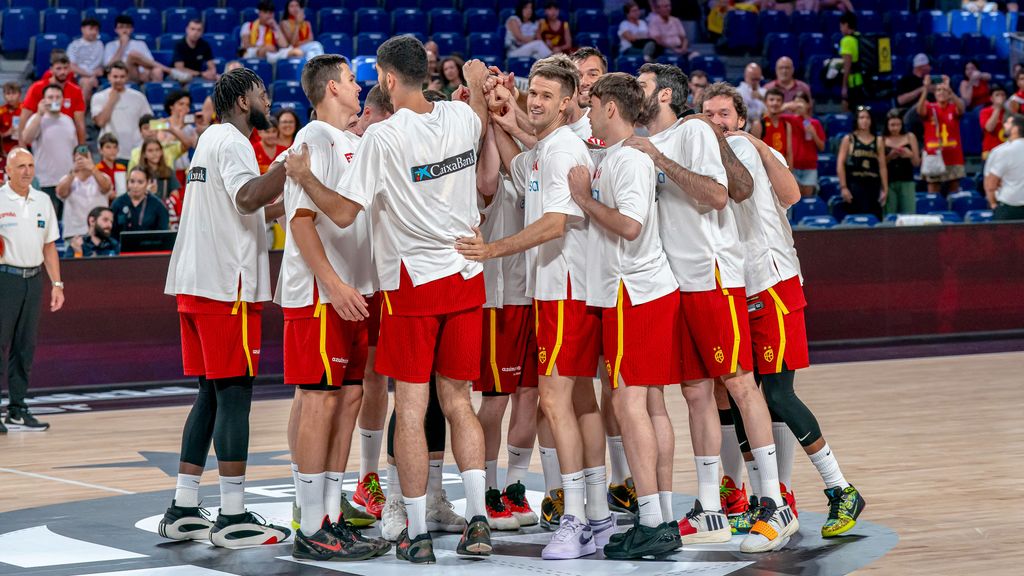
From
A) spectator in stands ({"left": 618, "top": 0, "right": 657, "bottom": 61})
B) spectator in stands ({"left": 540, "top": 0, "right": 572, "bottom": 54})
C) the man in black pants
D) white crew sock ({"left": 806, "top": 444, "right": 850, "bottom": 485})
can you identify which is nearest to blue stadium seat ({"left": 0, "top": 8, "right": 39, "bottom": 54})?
spectator in stands ({"left": 540, "top": 0, "right": 572, "bottom": 54})

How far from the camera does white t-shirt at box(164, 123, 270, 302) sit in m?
6.48

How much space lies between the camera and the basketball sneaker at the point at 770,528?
6105 mm

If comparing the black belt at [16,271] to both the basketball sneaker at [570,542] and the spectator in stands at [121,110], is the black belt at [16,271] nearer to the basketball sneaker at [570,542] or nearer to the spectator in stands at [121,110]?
the spectator in stands at [121,110]

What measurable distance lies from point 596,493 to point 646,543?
0.46m

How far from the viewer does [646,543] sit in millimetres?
5965

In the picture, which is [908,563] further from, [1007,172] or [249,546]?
[1007,172]

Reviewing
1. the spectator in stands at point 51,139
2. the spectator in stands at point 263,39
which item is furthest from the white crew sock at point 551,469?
the spectator in stands at point 263,39

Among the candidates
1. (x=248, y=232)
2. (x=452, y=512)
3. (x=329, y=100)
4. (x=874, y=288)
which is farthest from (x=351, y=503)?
(x=874, y=288)

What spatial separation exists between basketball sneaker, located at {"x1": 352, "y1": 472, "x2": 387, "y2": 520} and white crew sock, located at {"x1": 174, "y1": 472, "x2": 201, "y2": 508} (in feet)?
2.84

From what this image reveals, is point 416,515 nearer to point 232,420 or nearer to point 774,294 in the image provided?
point 232,420

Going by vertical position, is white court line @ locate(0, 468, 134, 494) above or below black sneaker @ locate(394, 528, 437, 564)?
below

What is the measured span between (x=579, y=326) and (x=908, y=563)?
173 cm

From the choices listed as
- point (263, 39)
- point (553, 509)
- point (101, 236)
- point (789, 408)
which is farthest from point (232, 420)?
point (263, 39)

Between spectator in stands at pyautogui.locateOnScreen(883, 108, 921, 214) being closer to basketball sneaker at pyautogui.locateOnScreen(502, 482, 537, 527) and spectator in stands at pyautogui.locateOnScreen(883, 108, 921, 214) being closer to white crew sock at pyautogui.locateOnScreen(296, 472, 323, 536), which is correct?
basketball sneaker at pyautogui.locateOnScreen(502, 482, 537, 527)
